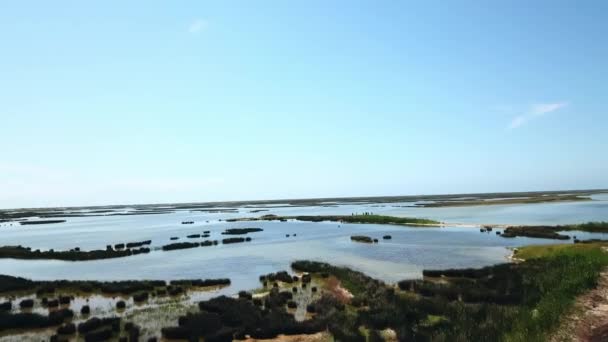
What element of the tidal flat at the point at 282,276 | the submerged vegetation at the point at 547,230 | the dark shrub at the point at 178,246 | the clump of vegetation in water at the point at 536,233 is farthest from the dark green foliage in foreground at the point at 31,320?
the submerged vegetation at the point at 547,230

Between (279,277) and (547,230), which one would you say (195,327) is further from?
(547,230)

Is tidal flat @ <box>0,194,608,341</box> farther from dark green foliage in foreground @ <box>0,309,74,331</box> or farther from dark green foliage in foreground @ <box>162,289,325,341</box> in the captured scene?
dark green foliage in foreground @ <box>0,309,74,331</box>

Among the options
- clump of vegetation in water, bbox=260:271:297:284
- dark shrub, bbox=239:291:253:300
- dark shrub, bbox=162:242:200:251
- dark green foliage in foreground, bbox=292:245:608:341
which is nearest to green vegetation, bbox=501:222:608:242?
dark green foliage in foreground, bbox=292:245:608:341

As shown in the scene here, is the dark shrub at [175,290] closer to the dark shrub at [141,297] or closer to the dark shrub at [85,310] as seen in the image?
the dark shrub at [141,297]

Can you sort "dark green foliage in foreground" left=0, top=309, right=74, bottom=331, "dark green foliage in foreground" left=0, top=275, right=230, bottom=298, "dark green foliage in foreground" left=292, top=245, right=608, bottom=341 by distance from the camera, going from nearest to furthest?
"dark green foliage in foreground" left=292, top=245, right=608, bottom=341, "dark green foliage in foreground" left=0, top=309, right=74, bottom=331, "dark green foliage in foreground" left=0, top=275, right=230, bottom=298

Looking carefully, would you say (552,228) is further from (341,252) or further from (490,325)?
(490,325)

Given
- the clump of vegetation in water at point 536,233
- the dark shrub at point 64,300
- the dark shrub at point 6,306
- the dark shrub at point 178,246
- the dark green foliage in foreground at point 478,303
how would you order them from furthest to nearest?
the dark shrub at point 178,246, the clump of vegetation in water at point 536,233, the dark shrub at point 64,300, the dark shrub at point 6,306, the dark green foliage in foreground at point 478,303

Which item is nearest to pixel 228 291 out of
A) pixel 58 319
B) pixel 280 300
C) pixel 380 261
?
pixel 280 300
